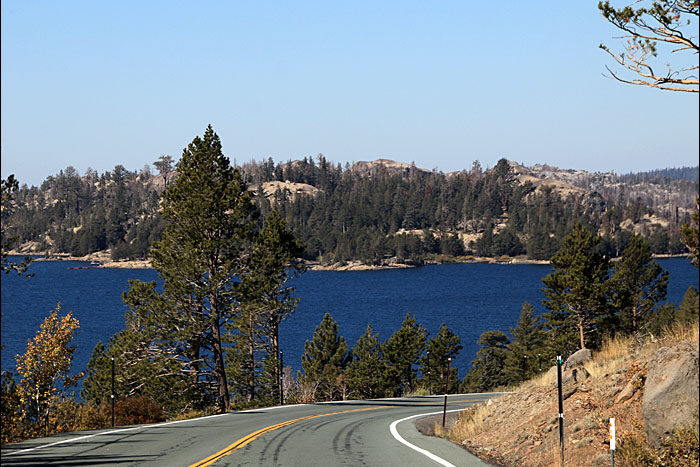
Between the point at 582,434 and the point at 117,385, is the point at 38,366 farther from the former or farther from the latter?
the point at 582,434

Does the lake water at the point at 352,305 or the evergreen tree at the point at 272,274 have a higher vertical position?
the evergreen tree at the point at 272,274

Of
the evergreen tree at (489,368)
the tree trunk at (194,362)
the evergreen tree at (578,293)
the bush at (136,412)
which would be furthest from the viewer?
the evergreen tree at (489,368)

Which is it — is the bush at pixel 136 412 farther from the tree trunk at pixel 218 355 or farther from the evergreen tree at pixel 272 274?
the evergreen tree at pixel 272 274

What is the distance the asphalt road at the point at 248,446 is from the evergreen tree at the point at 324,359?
3289 centimetres

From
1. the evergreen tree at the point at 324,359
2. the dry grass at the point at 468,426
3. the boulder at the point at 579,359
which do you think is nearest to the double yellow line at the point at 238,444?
the dry grass at the point at 468,426

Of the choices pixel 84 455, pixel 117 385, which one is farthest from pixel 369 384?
pixel 84 455

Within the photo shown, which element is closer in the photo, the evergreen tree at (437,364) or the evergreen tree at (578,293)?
the evergreen tree at (578,293)

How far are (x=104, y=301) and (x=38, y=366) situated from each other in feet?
349

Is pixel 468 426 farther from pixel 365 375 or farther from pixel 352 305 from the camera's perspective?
pixel 352 305

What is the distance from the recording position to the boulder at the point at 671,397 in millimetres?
11352

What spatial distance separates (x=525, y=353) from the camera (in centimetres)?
6706

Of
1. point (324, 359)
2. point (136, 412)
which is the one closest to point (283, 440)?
point (136, 412)

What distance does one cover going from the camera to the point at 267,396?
46938mm

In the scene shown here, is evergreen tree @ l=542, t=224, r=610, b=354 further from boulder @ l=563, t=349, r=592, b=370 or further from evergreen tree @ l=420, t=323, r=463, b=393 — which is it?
boulder @ l=563, t=349, r=592, b=370
